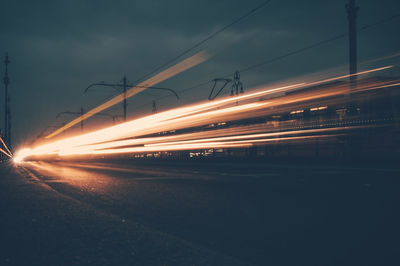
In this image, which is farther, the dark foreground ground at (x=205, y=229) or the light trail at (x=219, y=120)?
the light trail at (x=219, y=120)

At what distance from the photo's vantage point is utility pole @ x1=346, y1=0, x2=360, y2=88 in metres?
16.5

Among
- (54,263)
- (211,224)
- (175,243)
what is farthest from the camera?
(211,224)

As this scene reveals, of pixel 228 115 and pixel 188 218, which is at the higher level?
pixel 228 115

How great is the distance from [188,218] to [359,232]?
216 centimetres

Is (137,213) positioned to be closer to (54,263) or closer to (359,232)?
(54,263)

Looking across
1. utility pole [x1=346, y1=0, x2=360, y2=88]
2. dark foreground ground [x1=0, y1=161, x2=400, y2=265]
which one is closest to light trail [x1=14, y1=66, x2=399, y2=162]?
utility pole [x1=346, y1=0, x2=360, y2=88]

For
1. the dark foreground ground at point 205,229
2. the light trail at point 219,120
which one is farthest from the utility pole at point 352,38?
the dark foreground ground at point 205,229

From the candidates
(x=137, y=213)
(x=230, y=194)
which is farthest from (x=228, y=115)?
(x=137, y=213)

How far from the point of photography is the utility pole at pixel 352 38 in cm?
1652

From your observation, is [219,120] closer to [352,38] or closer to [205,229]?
[352,38]

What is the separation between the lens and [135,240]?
3.55m

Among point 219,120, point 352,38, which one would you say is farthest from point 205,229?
point 219,120

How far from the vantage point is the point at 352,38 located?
17.4 meters

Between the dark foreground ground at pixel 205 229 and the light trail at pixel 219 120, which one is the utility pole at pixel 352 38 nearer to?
the light trail at pixel 219 120
